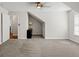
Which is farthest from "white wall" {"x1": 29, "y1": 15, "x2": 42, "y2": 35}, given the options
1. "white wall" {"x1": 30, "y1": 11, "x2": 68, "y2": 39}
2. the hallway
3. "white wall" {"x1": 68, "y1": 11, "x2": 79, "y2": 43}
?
the hallway

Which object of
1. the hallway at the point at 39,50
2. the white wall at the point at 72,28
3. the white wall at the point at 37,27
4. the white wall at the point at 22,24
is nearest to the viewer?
the hallway at the point at 39,50

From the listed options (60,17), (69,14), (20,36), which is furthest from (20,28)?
(69,14)

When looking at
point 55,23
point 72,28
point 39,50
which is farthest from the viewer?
point 55,23

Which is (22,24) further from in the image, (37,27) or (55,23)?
(37,27)

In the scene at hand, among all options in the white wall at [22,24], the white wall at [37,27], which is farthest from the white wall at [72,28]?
the white wall at [37,27]

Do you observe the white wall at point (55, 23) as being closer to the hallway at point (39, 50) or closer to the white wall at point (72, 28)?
the white wall at point (72, 28)

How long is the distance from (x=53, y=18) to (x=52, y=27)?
64 cm

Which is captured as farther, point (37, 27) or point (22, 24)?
point (37, 27)

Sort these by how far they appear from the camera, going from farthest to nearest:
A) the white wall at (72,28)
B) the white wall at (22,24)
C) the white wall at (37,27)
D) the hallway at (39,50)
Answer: the white wall at (37,27), the white wall at (22,24), the white wall at (72,28), the hallway at (39,50)

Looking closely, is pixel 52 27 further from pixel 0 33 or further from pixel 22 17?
pixel 0 33

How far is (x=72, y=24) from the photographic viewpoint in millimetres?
8539

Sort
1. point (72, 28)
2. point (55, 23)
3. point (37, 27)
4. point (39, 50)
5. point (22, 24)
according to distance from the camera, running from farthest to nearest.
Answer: point (37, 27) → point (55, 23) → point (22, 24) → point (72, 28) → point (39, 50)

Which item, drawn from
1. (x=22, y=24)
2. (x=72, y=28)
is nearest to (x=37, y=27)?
(x=22, y=24)

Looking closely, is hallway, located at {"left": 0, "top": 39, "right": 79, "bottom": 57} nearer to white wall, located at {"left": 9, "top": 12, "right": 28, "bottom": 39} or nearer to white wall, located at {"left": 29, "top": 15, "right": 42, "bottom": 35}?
white wall, located at {"left": 9, "top": 12, "right": 28, "bottom": 39}
